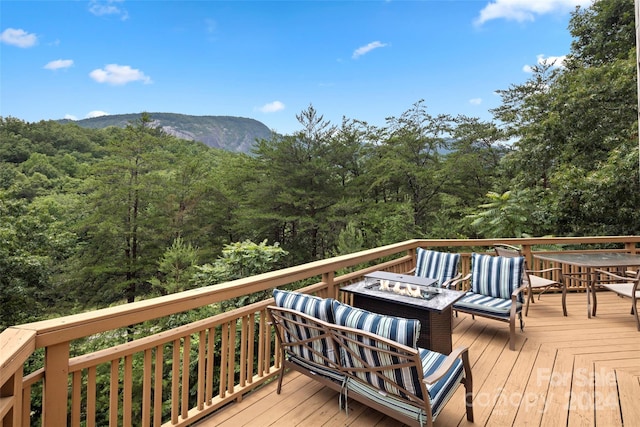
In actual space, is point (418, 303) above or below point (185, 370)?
above

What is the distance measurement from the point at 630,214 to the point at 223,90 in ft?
106

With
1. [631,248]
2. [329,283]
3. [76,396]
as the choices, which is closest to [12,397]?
[76,396]

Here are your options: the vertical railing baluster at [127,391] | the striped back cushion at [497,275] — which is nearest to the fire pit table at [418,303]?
the striped back cushion at [497,275]

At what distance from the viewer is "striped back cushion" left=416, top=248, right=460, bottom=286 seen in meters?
4.12

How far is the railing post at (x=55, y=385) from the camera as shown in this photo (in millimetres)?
1447

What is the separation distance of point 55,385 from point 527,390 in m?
3.01

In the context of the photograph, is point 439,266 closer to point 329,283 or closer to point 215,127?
point 329,283

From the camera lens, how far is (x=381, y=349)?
5.71ft

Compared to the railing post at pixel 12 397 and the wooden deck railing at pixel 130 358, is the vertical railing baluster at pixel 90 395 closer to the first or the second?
the wooden deck railing at pixel 130 358

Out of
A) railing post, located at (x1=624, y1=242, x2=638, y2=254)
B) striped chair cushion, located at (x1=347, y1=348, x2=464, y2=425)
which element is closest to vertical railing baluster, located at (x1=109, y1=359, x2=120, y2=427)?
striped chair cushion, located at (x1=347, y1=348, x2=464, y2=425)

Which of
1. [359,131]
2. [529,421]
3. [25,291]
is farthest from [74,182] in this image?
[529,421]

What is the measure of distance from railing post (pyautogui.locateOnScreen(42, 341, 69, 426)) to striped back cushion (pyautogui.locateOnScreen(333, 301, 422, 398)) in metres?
1.33

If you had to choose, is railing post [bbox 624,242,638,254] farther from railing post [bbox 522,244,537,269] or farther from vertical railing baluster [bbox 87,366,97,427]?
vertical railing baluster [bbox 87,366,97,427]

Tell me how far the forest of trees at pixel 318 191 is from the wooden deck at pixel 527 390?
609 cm
